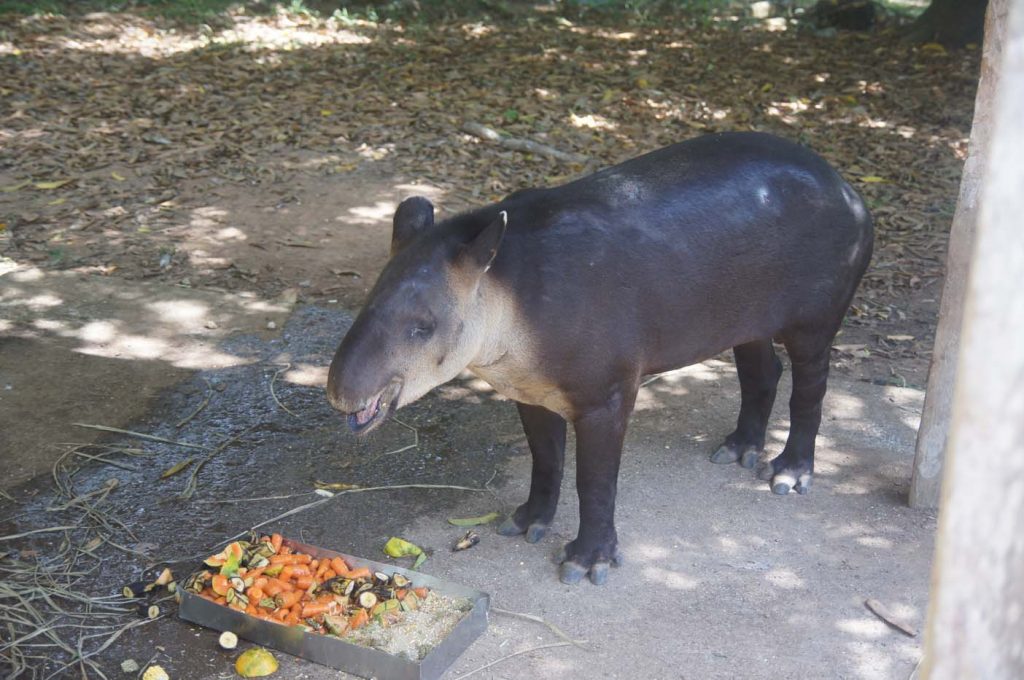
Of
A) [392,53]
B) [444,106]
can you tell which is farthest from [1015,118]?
[392,53]

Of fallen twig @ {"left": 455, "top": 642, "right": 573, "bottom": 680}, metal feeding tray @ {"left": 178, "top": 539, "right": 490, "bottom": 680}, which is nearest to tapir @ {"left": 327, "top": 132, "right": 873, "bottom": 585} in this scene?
fallen twig @ {"left": 455, "top": 642, "right": 573, "bottom": 680}

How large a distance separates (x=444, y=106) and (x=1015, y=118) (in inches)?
420

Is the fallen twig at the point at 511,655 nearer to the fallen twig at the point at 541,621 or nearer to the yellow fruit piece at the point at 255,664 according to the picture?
the fallen twig at the point at 541,621

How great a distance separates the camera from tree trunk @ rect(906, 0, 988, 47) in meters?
13.4

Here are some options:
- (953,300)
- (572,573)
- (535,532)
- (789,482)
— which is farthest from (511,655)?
(953,300)

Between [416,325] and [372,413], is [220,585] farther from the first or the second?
[416,325]

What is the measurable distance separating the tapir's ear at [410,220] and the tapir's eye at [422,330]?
0.48 metres

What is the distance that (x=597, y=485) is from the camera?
4930 mm

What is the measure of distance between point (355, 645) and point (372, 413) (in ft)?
2.91

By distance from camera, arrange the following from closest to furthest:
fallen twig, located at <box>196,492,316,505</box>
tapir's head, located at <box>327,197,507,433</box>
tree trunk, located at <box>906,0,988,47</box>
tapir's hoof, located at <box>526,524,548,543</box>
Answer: tapir's head, located at <box>327,197,507,433</box> → tapir's hoof, located at <box>526,524,548,543</box> → fallen twig, located at <box>196,492,316,505</box> → tree trunk, located at <box>906,0,988,47</box>

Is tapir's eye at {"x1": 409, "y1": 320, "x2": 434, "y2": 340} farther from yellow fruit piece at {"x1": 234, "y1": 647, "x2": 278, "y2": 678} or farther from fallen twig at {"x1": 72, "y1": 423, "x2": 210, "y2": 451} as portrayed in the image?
fallen twig at {"x1": 72, "y1": 423, "x2": 210, "y2": 451}

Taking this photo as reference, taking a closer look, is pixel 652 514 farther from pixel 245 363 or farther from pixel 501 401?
pixel 245 363

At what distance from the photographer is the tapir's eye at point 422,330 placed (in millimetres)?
4430

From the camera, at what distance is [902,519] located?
5410 millimetres
